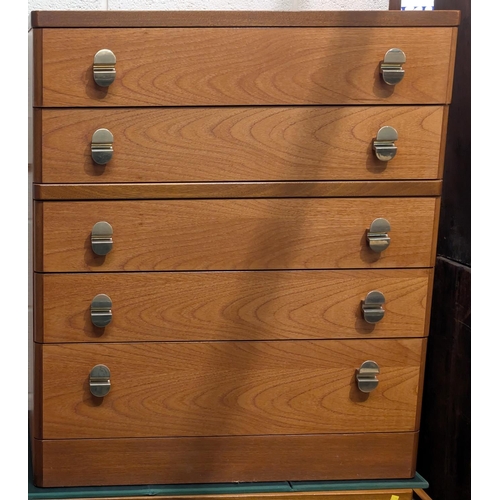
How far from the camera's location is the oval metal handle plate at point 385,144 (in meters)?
1.66

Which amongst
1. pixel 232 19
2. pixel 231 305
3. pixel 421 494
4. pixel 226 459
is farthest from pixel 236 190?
pixel 421 494

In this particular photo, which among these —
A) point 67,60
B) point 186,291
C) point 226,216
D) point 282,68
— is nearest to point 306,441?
point 186,291

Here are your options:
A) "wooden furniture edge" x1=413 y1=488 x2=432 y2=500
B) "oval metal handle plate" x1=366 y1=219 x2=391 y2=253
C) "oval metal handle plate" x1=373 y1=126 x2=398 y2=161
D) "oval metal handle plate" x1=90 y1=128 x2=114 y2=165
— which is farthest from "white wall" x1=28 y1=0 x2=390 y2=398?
"wooden furniture edge" x1=413 y1=488 x2=432 y2=500

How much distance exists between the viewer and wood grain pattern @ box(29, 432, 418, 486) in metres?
1.70

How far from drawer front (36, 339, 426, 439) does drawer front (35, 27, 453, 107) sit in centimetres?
58

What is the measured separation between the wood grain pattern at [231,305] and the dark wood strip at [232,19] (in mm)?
564

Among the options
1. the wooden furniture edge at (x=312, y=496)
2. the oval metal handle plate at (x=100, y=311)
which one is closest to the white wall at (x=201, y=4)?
the oval metal handle plate at (x=100, y=311)

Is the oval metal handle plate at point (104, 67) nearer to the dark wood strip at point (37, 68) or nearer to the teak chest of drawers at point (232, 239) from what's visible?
the teak chest of drawers at point (232, 239)

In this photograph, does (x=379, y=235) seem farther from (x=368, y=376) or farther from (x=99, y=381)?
(x=99, y=381)

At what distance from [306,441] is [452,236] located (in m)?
0.70

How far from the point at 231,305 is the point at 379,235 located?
1.28 ft

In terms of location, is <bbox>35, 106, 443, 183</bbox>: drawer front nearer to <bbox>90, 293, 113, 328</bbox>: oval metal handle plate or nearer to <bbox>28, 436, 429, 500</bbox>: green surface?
<bbox>90, 293, 113, 328</bbox>: oval metal handle plate
